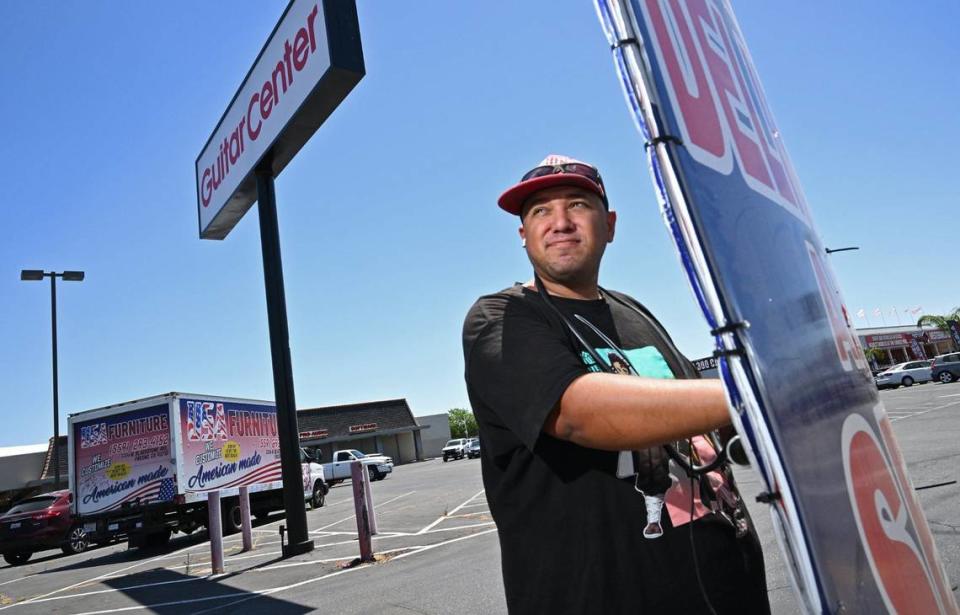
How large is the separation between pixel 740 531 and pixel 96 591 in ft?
29.1

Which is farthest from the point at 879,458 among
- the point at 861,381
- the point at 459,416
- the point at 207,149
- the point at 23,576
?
the point at 459,416

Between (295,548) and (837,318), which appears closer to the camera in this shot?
(837,318)

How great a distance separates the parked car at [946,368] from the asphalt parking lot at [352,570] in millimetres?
23239

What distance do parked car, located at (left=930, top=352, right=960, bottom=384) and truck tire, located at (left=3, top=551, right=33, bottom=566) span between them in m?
38.2

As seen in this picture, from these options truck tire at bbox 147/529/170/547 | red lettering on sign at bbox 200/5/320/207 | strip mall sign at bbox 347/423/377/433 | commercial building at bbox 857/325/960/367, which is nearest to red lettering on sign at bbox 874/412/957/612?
red lettering on sign at bbox 200/5/320/207

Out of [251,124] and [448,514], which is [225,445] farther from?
[251,124]

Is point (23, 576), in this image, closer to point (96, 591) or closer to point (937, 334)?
point (96, 591)

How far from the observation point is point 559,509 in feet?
4.04

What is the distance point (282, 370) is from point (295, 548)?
252cm

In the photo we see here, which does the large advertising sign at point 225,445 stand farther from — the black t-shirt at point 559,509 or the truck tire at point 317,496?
the black t-shirt at point 559,509

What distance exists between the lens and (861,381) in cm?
120

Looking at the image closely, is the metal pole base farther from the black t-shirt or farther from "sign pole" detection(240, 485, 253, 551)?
the black t-shirt

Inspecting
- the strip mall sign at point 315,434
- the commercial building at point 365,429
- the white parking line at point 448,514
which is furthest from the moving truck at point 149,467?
the strip mall sign at point 315,434

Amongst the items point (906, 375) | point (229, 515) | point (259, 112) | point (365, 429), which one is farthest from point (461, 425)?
point (259, 112)
